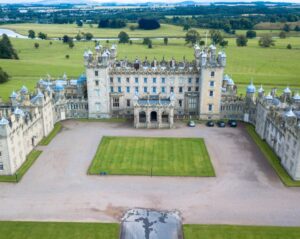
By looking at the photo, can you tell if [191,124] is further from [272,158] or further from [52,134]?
[52,134]

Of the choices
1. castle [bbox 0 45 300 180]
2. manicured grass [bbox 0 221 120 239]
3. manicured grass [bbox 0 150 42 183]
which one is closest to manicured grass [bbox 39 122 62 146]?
castle [bbox 0 45 300 180]

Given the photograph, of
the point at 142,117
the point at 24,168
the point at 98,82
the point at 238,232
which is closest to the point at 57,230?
the point at 24,168

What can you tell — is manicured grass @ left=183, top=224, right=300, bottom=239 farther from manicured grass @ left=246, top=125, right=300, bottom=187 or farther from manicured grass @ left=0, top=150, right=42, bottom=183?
manicured grass @ left=0, top=150, right=42, bottom=183

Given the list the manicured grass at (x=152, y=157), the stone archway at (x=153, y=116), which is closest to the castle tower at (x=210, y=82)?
the stone archway at (x=153, y=116)

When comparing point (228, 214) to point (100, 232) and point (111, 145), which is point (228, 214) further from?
point (111, 145)

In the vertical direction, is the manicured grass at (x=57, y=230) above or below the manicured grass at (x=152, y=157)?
below

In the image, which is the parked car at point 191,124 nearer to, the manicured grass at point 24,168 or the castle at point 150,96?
the castle at point 150,96

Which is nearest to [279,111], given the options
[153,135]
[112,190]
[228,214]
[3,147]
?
[153,135]
